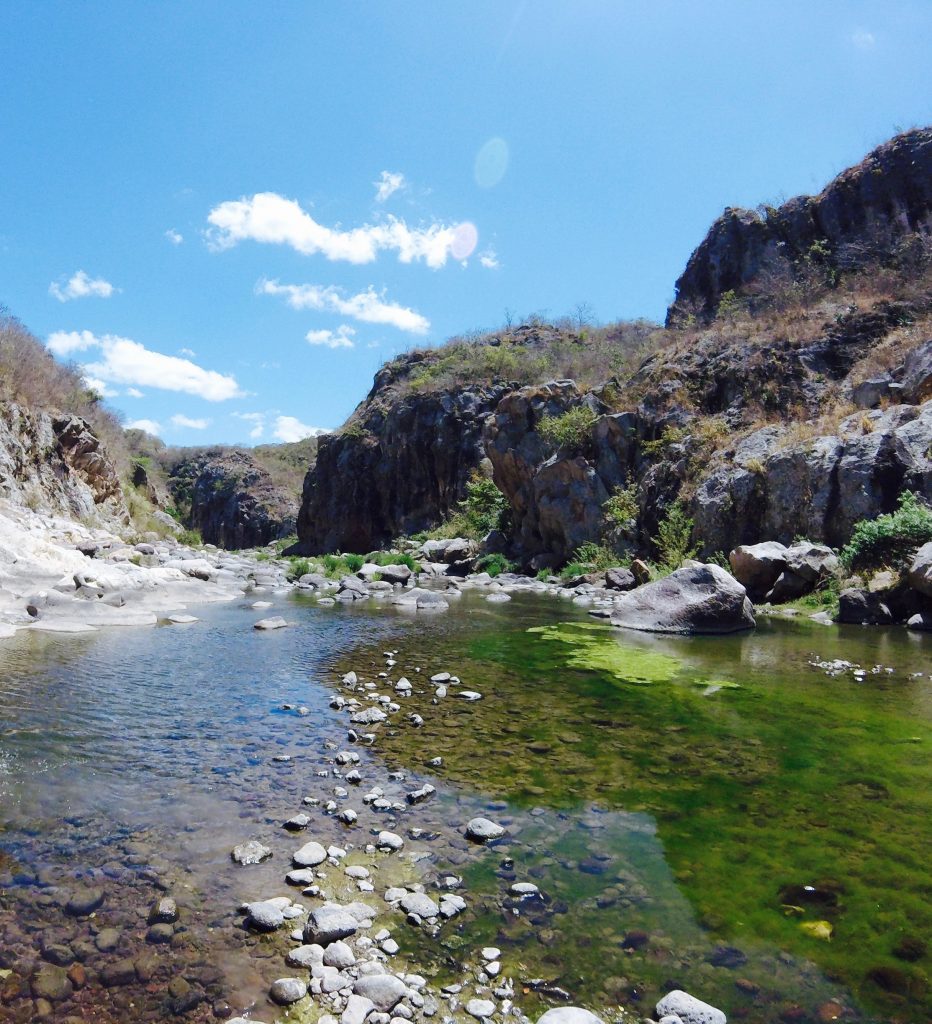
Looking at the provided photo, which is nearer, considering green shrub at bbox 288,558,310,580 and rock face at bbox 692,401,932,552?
rock face at bbox 692,401,932,552

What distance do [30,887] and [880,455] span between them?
59.5ft

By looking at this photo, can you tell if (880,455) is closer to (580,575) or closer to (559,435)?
(580,575)

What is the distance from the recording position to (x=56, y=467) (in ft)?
80.6

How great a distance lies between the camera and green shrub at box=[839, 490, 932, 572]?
13672mm

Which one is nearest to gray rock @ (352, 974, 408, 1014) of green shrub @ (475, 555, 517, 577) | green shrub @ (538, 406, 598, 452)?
green shrub @ (475, 555, 517, 577)

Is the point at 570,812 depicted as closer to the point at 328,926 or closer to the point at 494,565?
the point at 328,926

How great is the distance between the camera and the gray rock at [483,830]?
4.05m

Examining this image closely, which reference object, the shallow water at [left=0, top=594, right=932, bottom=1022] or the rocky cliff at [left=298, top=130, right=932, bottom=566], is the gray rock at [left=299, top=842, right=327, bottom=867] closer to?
the shallow water at [left=0, top=594, right=932, bottom=1022]

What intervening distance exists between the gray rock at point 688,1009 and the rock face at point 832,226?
116ft

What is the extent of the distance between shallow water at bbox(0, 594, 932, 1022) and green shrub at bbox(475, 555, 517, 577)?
2056 centimetres

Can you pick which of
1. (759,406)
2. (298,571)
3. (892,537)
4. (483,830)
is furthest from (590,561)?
(483,830)

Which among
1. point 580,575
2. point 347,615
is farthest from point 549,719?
point 580,575

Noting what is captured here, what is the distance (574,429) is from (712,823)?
25.4 metres

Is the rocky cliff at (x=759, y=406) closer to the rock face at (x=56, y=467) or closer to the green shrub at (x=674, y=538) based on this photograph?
the green shrub at (x=674, y=538)
